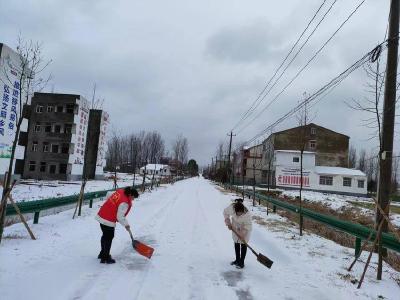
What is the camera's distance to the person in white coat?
8.26m

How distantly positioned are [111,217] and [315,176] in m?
61.3

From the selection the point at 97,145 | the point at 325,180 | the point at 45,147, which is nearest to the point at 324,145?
the point at 325,180

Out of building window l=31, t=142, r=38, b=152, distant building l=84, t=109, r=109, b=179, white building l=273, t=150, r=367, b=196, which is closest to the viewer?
building window l=31, t=142, r=38, b=152

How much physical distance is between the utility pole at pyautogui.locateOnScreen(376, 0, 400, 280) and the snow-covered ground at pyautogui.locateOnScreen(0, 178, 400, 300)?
70.6 inches

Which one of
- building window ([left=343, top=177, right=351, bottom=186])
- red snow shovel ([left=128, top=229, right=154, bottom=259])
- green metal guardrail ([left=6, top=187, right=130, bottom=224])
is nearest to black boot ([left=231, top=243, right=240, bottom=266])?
red snow shovel ([left=128, top=229, right=154, bottom=259])

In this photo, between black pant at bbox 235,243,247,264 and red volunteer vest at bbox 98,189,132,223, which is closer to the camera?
red volunteer vest at bbox 98,189,132,223

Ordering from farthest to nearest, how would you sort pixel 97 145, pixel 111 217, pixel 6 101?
1. pixel 97 145
2. pixel 6 101
3. pixel 111 217

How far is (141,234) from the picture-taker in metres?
11.3

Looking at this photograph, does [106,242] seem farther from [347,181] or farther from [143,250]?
[347,181]

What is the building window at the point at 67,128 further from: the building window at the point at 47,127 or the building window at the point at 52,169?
the building window at the point at 52,169

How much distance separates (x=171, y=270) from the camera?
24.3 feet

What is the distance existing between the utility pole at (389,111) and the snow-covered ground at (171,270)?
A: 1.79 meters

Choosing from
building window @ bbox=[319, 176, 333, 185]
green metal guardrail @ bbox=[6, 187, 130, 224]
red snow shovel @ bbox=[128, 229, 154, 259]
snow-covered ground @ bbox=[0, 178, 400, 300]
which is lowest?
snow-covered ground @ bbox=[0, 178, 400, 300]

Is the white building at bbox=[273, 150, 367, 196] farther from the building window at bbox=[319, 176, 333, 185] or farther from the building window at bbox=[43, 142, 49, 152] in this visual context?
the building window at bbox=[43, 142, 49, 152]
